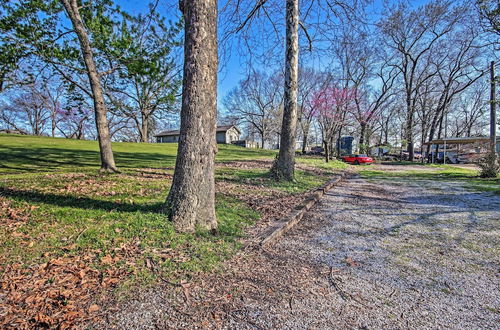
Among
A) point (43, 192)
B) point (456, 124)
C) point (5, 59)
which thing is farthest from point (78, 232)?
point (456, 124)

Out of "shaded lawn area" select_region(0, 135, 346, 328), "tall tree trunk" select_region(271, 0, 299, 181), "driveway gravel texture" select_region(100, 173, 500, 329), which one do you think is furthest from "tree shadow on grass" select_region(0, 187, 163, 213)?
"tall tree trunk" select_region(271, 0, 299, 181)

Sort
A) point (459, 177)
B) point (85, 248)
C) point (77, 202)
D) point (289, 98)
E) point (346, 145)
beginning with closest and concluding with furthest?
1. point (85, 248)
2. point (77, 202)
3. point (289, 98)
4. point (459, 177)
5. point (346, 145)

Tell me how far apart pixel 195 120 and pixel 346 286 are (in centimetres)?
246

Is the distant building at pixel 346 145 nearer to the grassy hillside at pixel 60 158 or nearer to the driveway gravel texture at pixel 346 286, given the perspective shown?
the grassy hillside at pixel 60 158

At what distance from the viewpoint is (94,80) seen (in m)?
6.63

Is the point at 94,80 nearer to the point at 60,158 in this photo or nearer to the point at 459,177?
the point at 60,158

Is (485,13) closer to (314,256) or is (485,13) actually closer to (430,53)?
(314,256)

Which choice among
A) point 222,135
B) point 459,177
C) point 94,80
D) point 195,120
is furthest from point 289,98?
point 222,135

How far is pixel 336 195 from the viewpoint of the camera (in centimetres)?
614

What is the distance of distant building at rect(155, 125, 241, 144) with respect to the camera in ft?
154

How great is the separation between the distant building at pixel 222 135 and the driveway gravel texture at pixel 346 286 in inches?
1749

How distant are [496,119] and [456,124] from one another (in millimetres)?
39484

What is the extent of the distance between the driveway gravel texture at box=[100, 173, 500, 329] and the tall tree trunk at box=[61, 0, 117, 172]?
627 centimetres

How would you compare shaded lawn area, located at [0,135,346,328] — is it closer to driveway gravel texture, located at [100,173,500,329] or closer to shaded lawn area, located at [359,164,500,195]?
driveway gravel texture, located at [100,173,500,329]
